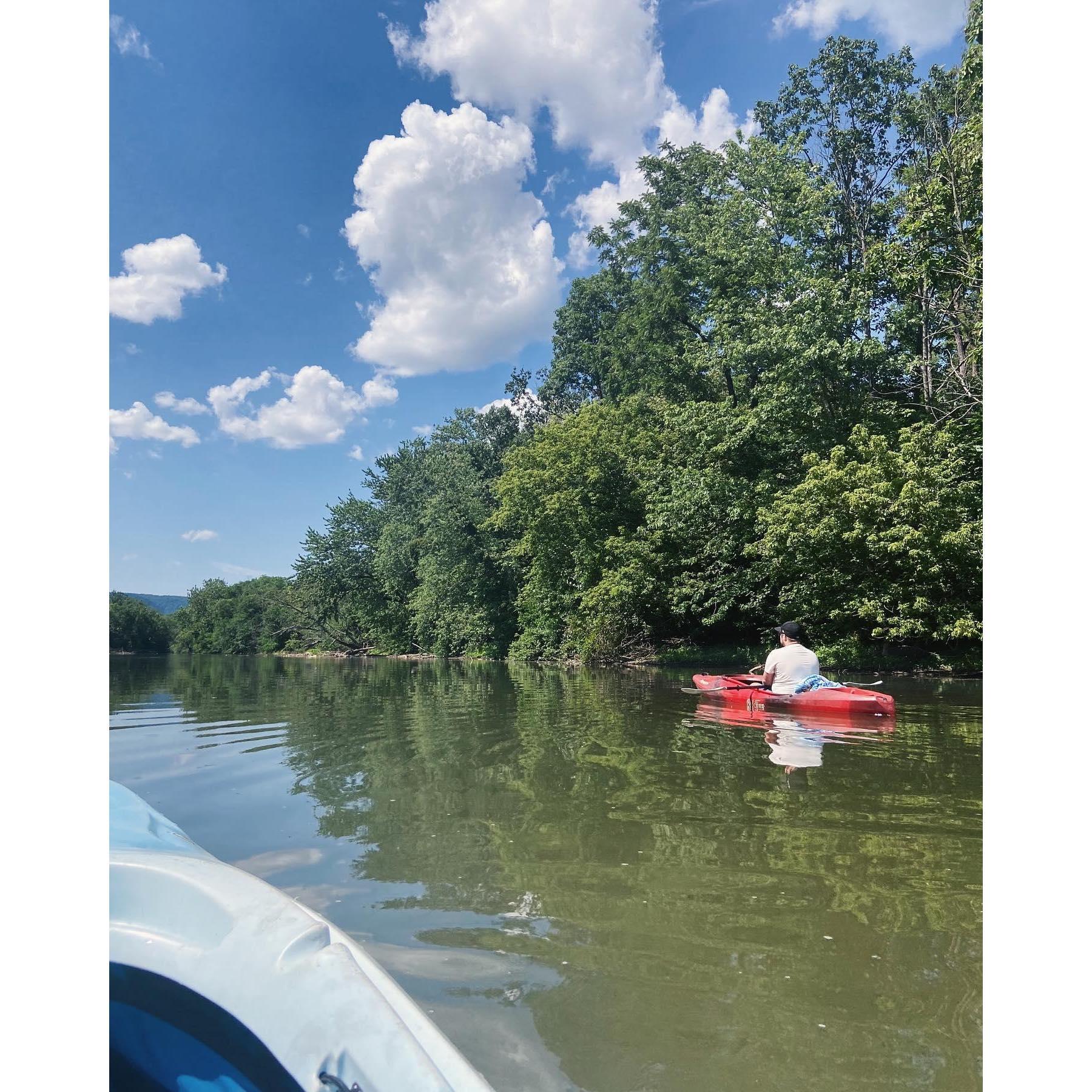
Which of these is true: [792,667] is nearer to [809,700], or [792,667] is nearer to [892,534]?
[809,700]

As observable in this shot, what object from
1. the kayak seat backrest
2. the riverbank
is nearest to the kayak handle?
the kayak seat backrest

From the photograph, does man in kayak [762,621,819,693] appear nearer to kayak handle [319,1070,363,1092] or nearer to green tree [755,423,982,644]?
green tree [755,423,982,644]

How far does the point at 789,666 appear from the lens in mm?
10172

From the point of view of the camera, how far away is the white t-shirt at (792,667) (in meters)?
10.1

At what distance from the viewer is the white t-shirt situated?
1012cm

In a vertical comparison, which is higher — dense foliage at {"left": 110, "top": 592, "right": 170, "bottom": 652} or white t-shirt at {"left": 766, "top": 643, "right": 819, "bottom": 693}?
white t-shirt at {"left": 766, "top": 643, "right": 819, "bottom": 693}

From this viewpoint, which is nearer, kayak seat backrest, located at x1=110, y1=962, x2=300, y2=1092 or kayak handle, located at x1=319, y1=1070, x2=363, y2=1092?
→ kayak handle, located at x1=319, y1=1070, x2=363, y2=1092

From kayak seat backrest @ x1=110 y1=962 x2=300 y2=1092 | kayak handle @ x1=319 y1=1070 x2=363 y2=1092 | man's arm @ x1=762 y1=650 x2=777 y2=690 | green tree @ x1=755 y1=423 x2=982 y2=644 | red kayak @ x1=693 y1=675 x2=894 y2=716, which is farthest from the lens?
green tree @ x1=755 y1=423 x2=982 y2=644

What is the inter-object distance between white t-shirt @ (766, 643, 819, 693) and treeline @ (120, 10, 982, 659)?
7.30m
